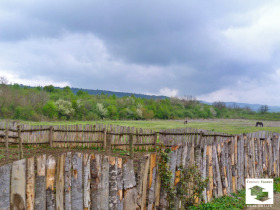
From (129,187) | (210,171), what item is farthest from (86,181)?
(210,171)

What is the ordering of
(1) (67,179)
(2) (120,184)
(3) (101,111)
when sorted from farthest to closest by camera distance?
(3) (101,111) < (2) (120,184) < (1) (67,179)

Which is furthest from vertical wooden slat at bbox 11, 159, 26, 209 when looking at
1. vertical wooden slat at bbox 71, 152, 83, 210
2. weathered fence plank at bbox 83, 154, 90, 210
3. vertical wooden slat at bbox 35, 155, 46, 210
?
weathered fence plank at bbox 83, 154, 90, 210

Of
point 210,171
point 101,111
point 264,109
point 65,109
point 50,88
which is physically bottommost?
point 210,171

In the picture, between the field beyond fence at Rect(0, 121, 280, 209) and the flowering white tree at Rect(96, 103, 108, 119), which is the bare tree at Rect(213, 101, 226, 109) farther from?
the field beyond fence at Rect(0, 121, 280, 209)

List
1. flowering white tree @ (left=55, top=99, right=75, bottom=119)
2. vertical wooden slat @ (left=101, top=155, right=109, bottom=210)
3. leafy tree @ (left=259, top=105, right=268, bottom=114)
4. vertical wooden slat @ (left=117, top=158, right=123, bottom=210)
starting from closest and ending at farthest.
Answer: vertical wooden slat @ (left=101, top=155, right=109, bottom=210) < vertical wooden slat @ (left=117, top=158, right=123, bottom=210) < flowering white tree @ (left=55, top=99, right=75, bottom=119) < leafy tree @ (left=259, top=105, right=268, bottom=114)

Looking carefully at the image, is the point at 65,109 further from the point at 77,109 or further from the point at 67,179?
the point at 67,179

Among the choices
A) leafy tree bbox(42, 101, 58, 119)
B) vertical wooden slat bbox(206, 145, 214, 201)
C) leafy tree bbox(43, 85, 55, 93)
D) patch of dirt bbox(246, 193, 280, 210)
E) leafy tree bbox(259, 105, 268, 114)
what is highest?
leafy tree bbox(43, 85, 55, 93)

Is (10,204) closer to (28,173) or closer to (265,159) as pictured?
(28,173)

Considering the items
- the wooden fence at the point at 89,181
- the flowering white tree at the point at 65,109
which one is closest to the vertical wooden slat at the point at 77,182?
the wooden fence at the point at 89,181

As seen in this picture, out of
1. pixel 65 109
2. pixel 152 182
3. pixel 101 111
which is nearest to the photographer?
pixel 152 182

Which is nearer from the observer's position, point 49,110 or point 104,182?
point 104,182

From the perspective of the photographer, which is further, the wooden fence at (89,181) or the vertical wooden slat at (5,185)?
the wooden fence at (89,181)

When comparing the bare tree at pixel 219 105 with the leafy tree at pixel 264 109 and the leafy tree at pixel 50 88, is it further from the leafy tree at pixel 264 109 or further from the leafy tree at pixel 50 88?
the leafy tree at pixel 50 88

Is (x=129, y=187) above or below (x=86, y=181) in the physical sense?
below
